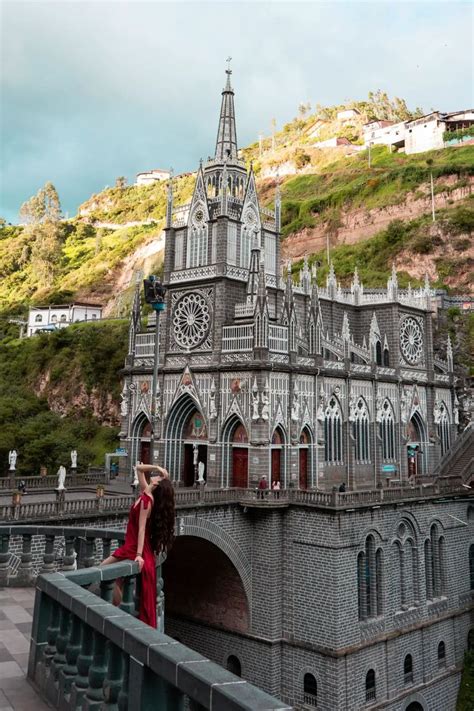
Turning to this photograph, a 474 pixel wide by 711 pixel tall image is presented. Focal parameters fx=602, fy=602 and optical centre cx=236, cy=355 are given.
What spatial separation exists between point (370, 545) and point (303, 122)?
133581mm

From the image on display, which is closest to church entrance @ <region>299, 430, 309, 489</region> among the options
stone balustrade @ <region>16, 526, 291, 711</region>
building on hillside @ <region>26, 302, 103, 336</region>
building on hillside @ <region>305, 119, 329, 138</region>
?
stone balustrade @ <region>16, 526, 291, 711</region>

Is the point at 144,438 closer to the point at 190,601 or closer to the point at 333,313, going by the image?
the point at 190,601

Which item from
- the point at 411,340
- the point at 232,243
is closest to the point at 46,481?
the point at 232,243

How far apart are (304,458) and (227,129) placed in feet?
73.8

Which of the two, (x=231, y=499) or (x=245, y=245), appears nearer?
(x=231, y=499)

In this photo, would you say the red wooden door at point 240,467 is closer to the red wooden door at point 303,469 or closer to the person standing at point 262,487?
the person standing at point 262,487

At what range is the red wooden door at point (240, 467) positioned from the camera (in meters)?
32.8

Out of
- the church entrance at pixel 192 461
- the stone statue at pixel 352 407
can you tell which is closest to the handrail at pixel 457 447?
the stone statue at pixel 352 407

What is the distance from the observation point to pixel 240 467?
109 ft

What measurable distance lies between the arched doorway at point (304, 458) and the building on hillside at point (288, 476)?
12cm

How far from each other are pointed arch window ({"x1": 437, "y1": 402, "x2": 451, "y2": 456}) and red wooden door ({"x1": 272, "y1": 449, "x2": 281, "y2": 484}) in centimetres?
1856

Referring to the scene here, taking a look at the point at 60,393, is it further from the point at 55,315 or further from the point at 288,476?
the point at 288,476

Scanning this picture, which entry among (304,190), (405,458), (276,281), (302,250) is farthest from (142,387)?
(304,190)

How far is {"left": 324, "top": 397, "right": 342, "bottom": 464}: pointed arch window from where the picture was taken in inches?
1443
